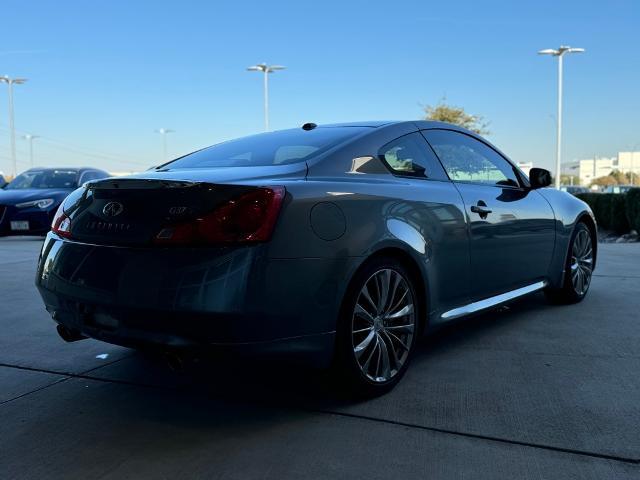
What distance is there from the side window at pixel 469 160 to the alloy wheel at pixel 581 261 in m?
1.04

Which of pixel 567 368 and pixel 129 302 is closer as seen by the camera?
pixel 129 302

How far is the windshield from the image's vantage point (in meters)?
11.9

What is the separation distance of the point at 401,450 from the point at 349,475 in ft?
0.97

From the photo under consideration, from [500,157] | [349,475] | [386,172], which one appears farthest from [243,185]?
[500,157]

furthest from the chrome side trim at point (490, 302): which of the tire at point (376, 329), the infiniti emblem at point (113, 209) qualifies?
the infiniti emblem at point (113, 209)

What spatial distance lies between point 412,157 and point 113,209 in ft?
5.63

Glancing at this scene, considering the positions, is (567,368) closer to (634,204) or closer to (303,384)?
(303,384)

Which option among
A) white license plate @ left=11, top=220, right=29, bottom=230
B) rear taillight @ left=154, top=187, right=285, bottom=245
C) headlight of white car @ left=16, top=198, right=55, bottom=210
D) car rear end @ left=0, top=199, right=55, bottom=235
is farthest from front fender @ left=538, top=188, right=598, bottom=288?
white license plate @ left=11, top=220, right=29, bottom=230

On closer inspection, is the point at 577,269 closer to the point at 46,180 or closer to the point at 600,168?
the point at 46,180

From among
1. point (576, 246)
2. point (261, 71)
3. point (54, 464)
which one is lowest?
point (54, 464)

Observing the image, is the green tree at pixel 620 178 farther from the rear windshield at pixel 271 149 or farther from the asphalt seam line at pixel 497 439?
the asphalt seam line at pixel 497 439

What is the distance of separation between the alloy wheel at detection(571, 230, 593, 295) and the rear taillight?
339 centimetres

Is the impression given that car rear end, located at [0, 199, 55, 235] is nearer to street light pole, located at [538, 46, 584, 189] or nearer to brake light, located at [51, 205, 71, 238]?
brake light, located at [51, 205, 71, 238]

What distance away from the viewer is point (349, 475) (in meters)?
2.33
